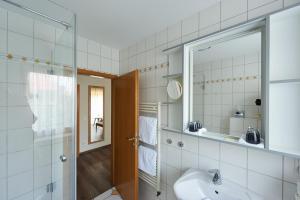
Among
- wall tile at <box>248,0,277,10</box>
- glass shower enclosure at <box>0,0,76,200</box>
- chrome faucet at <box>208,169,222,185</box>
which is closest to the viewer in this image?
wall tile at <box>248,0,277,10</box>

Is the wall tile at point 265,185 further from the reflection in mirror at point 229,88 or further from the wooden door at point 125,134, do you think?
the wooden door at point 125,134

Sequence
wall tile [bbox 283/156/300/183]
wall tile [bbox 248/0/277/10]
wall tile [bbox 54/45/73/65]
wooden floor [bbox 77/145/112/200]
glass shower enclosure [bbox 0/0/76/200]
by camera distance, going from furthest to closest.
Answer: wooden floor [bbox 77/145/112/200]
wall tile [bbox 54/45/73/65]
glass shower enclosure [bbox 0/0/76/200]
wall tile [bbox 248/0/277/10]
wall tile [bbox 283/156/300/183]

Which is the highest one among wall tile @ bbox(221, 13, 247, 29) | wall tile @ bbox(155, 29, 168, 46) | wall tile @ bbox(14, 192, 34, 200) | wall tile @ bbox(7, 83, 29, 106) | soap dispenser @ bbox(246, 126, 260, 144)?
wall tile @ bbox(155, 29, 168, 46)

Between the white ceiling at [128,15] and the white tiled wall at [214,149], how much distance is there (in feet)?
0.33

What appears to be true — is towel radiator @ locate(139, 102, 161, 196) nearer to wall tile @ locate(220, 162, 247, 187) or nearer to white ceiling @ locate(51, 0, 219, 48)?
wall tile @ locate(220, 162, 247, 187)

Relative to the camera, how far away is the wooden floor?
88.5 inches

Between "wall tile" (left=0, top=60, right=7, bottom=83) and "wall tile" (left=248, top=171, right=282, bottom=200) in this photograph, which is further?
"wall tile" (left=0, top=60, right=7, bottom=83)

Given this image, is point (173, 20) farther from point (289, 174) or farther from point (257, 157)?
point (289, 174)

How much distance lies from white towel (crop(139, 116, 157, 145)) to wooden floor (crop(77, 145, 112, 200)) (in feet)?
4.32

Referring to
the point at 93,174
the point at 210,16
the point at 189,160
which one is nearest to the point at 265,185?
the point at 189,160

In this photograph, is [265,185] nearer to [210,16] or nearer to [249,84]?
[249,84]

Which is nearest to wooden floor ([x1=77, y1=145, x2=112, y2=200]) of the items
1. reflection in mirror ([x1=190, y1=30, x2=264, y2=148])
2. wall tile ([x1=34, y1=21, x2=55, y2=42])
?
reflection in mirror ([x1=190, y1=30, x2=264, y2=148])

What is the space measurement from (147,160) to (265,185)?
112cm

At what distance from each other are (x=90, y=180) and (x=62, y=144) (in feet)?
4.35
